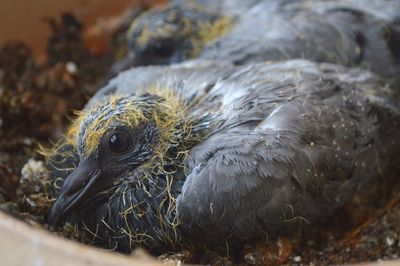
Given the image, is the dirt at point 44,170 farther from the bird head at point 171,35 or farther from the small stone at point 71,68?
the bird head at point 171,35

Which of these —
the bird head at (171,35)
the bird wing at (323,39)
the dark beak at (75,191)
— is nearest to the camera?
the dark beak at (75,191)

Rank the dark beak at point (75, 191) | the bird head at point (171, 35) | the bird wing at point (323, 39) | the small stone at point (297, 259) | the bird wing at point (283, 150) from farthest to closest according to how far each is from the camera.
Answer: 1. the bird head at point (171, 35)
2. the bird wing at point (323, 39)
3. the small stone at point (297, 259)
4. the dark beak at point (75, 191)
5. the bird wing at point (283, 150)

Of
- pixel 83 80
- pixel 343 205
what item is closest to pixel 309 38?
pixel 343 205

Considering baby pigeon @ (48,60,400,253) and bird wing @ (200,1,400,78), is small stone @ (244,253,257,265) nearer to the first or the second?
baby pigeon @ (48,60,400,253)

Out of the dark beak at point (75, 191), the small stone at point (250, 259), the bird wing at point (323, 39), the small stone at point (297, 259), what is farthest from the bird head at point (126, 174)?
the bird wing at point (323, 39)

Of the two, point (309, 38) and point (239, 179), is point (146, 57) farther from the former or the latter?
point (239, 179)

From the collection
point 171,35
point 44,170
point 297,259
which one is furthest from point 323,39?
point 44,170

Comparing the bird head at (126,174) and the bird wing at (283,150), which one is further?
the bird head at (126,174)

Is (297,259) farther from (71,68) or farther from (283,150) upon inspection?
(71,68)
